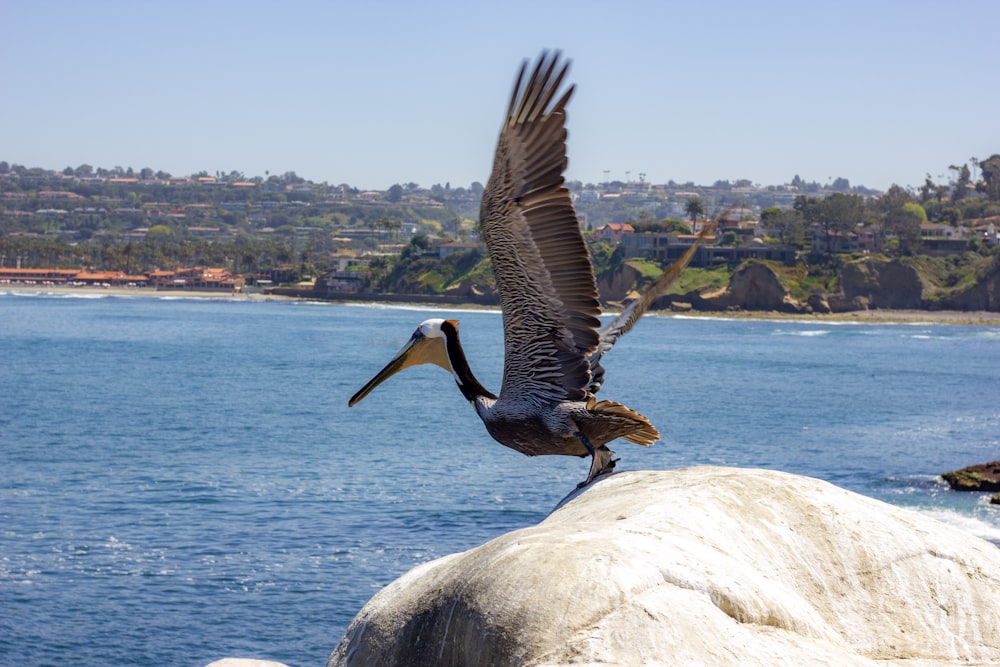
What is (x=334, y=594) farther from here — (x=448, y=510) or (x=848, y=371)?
(x=848, y=371)

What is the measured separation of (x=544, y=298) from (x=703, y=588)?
123 inches

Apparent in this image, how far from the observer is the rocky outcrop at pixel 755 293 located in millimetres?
139875

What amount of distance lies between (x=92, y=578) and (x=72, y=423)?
1048 inches

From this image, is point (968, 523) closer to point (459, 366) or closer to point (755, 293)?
point (459, 366)

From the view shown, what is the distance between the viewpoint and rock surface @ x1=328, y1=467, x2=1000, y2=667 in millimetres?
5090

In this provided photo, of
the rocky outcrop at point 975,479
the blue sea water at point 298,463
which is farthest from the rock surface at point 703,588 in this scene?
the rocky outcrop at point 975,479

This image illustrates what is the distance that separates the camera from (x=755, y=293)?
142250 mm

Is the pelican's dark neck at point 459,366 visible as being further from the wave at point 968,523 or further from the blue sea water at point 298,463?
the wave at point 968,523

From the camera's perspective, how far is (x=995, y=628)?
6.40 m

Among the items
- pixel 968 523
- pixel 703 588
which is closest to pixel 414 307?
pixel 968 523

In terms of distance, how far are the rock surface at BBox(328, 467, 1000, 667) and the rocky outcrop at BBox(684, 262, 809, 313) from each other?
443ft

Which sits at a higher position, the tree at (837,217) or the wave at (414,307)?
the tree at (837,217)

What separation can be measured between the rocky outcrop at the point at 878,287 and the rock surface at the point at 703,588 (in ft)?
456

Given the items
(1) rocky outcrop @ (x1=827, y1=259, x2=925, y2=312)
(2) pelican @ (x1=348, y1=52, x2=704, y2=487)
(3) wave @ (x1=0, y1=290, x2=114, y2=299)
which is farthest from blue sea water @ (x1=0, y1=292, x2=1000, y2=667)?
(3) wave @ (x1=0, y1=290, x2=114, y2=299)
